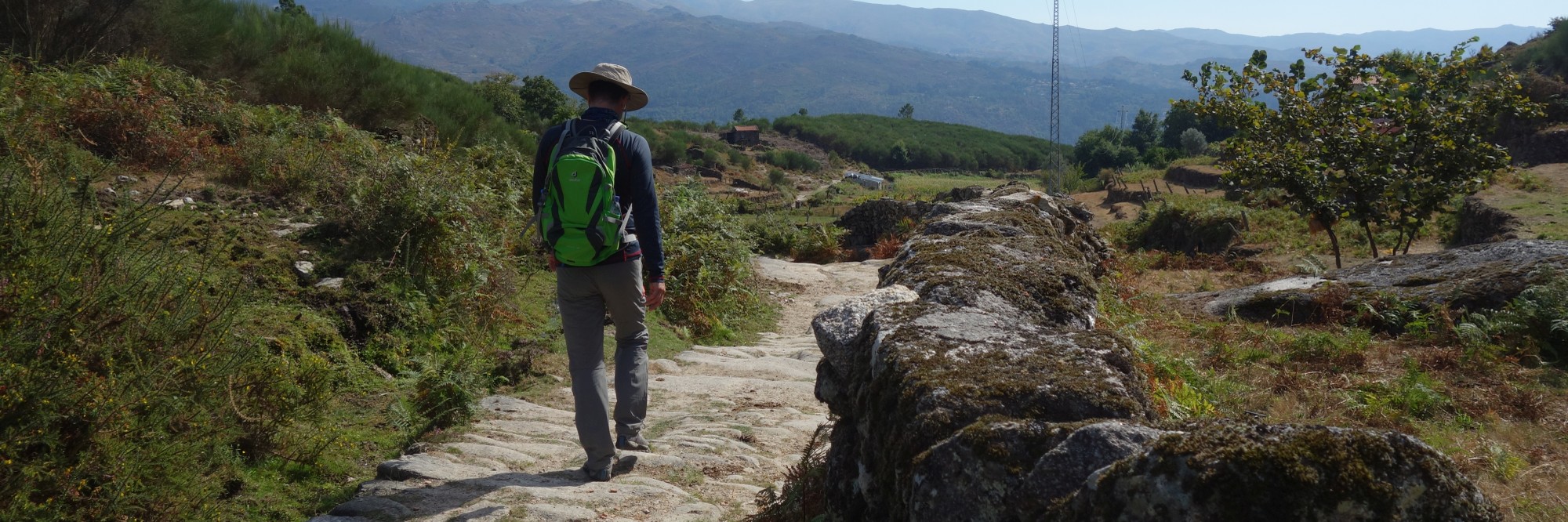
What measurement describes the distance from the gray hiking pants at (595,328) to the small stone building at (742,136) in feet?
278

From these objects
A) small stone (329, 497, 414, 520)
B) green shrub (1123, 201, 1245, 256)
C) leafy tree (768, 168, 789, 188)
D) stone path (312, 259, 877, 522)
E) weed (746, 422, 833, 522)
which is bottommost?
leafy tree (768, 168, 789, 188)

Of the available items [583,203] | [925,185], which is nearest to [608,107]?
[583,203]

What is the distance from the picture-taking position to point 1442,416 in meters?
5.24

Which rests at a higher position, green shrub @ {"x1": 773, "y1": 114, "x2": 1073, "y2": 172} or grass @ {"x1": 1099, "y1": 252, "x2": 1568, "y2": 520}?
grass @ {"x1": 1099, "y1": 252, "x2": 1568, "y2": 520}

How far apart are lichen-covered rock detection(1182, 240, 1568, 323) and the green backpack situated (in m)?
6.19

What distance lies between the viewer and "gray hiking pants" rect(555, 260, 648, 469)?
4367 mm

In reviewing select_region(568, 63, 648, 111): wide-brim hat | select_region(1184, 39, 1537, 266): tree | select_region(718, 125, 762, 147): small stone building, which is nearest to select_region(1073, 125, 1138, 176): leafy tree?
select_region(718, 125, 762, 147): small stone building

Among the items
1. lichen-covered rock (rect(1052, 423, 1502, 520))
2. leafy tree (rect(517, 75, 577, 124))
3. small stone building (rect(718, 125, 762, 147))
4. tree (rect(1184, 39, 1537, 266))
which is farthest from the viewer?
small stone building (rect(718, 125, 762, 147))

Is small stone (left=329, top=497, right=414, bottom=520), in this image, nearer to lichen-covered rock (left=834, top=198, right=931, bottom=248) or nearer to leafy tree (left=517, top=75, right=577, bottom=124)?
lichen-covered rock (left=834, top=198, right=931, bottom=248)

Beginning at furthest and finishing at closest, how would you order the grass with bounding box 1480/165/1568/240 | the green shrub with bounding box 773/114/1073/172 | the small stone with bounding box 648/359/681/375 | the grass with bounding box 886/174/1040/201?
the green shrub with bounding box 773/114/1073/172 → the grass with bounding box 886/174/1040/201 → the grass with bounding box 1480/165/1568/240 → the small stone with bounding box 648/359/681/375

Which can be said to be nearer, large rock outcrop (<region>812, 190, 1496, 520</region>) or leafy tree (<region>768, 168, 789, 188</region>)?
large rock outcrop (<region>812, 190, 1496, 520</region>)

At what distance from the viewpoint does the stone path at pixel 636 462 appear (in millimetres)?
3939

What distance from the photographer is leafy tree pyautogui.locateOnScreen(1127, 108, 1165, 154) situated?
308ft

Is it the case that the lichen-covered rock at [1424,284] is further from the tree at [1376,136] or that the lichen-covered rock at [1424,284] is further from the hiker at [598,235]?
the hiker at [598,235]
